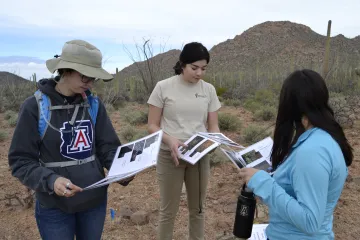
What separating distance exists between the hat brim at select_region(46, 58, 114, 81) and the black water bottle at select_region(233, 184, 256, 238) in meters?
0.95

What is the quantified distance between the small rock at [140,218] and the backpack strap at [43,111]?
92.4 inches

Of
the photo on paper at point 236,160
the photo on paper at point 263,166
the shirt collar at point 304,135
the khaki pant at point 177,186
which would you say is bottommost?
the khaki pant at point 177,186

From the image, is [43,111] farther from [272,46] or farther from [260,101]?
[272,46]

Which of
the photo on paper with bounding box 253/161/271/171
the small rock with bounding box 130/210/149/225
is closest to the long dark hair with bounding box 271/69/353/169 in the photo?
the photo on paper with bounding box 253/161/271/171

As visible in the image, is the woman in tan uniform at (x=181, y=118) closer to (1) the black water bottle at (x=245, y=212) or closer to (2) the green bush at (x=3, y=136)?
(1) the black water bottle at (x=245, y=212)

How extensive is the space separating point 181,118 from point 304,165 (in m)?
1.37

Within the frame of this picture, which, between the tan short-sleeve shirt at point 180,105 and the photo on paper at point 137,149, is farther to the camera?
the tan short-sleeve shirt at point 180,105

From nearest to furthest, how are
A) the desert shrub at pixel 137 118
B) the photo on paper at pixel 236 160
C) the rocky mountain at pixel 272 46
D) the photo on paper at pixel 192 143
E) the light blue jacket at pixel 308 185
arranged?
the light blue jacket at pixel 308 185, the photo on paper at pixel 236 160, the photo on paper at pixel 192 143, the desert shrub at pixel 137 118, the rocky mountain at pixel 272 46

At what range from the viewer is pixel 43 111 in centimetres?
184

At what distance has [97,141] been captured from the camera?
2152 mm

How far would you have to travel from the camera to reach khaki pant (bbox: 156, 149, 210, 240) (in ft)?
8.97

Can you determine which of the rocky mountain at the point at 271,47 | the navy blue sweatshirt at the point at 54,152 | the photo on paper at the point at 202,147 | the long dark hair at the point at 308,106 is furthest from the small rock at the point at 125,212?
the rocky mountain at the point at 271,47

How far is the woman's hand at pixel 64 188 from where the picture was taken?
5.78ft

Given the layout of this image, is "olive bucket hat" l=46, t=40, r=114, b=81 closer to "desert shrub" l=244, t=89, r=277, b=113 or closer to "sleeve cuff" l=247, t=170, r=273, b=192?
"sleeve cuff" l=247, t=170, r=273, b=192
